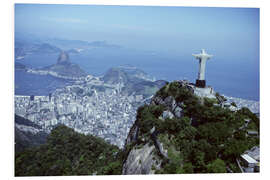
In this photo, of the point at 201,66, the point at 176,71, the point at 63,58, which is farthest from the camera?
the point at 63,58

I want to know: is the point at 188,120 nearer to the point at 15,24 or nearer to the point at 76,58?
the point at 15,24

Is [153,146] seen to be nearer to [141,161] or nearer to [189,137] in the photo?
[141,161]

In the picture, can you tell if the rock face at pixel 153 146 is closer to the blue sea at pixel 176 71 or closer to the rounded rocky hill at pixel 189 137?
the rounded rocky hill at pixel 189 137

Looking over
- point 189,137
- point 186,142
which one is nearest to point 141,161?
point 186,142

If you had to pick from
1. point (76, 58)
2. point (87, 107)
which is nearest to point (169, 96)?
point (76, 58)

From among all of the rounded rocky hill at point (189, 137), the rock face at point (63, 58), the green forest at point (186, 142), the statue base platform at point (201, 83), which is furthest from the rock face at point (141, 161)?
the rock face at point (63, 58)

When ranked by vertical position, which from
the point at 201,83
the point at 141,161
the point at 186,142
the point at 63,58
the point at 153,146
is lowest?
the point at 141,161

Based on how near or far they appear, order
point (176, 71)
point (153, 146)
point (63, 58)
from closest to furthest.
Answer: point (153, 146) < point (176, 71) < point (63, 58)

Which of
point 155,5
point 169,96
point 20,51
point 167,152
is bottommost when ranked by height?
point 167,152

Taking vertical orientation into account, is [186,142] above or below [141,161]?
above
